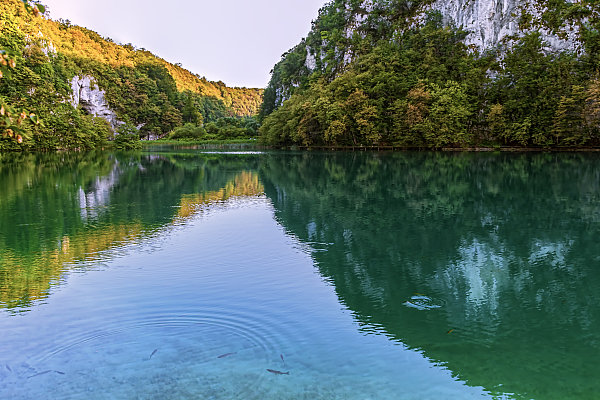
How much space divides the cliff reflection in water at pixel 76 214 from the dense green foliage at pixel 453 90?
38.4 metres

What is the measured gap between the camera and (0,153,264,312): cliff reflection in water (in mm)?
8156

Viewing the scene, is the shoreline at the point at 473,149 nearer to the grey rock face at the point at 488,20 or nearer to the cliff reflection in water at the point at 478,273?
the grey rock face at the point at 488,20

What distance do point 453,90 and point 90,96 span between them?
8128 centimetres

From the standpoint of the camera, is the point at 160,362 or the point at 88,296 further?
the point at 88,296

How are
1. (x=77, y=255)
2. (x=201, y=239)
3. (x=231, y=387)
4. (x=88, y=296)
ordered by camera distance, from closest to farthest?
1. (x=231, y=387)
2. (x=88, y=296)
3. (x=77, y=255)
4. (x=201, y=239)

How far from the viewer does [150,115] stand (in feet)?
401

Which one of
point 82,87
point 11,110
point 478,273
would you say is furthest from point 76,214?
point 82,87

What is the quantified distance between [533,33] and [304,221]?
2301 inches

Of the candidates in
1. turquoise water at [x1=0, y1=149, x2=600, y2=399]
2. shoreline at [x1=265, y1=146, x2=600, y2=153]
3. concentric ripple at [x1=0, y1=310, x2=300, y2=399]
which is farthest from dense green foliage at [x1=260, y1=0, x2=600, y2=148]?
concentric ripple at [x1=0, y1=310, x2=300, y2=399]

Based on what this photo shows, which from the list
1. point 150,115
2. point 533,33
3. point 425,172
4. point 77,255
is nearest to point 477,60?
point 533,33

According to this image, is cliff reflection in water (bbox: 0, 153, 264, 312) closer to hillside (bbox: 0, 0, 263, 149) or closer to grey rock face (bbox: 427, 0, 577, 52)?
hillside (bbox: 0, 0, 263, 149)

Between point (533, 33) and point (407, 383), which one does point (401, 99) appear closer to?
point (533, 33)

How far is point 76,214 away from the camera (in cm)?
1382

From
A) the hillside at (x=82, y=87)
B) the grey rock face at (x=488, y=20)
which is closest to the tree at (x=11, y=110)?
the hillside at (x=82, y=87)
